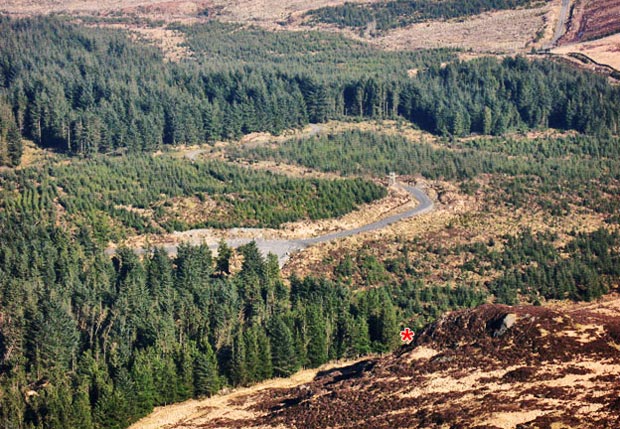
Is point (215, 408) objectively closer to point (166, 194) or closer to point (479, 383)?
point (479, 383)

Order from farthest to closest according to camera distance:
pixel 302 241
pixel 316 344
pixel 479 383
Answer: pixel 302 241
pixel 316 344
pixel 479 383

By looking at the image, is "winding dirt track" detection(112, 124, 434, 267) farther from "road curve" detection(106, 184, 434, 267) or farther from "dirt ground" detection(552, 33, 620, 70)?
"dirt ground" detection(552, 33, 620, 70)

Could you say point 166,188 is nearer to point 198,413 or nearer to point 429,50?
point 198,413

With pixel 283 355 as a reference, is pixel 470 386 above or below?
above

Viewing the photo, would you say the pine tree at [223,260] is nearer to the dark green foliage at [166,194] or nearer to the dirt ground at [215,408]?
the dark green foliage at [166,194]

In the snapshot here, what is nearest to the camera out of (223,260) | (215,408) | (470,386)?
(470,386)

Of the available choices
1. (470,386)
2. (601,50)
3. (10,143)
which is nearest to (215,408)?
(470,386)

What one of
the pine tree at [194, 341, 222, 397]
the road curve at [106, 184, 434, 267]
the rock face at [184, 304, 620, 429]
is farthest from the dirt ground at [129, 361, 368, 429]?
the road curve at [106, 184, 434, 267]
